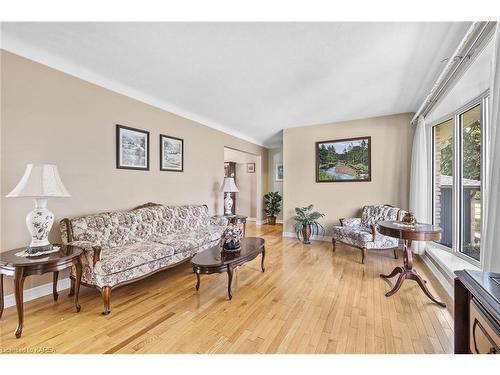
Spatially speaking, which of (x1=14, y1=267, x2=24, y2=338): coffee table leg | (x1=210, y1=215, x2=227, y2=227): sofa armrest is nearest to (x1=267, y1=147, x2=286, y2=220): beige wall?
(x1=210, y1=215, x2=227, y2=227): sofa armrest

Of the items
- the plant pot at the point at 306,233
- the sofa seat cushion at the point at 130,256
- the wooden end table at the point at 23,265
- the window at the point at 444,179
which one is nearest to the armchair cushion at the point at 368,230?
the window at the point at 444,179

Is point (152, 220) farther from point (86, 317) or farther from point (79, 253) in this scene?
point (86, 317)

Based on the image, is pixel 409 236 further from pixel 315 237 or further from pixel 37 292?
pixel 37 292

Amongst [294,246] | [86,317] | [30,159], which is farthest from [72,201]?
[294,246]

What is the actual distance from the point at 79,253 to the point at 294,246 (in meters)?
3.48

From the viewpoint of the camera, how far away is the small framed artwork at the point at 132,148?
3.05 m

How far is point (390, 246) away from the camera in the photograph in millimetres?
3531

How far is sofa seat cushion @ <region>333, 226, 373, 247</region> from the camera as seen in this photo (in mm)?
3484

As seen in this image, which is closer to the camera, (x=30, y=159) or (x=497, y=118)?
(x=497, y=118)

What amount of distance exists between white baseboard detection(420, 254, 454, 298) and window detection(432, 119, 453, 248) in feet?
1.16

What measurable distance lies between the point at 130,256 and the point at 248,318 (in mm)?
1330

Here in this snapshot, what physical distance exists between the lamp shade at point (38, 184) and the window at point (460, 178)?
13.4ft

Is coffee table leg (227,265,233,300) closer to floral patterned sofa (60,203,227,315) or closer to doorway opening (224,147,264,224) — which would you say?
floral patterned sofa (60,203,227,315)

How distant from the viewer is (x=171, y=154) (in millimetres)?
3844
